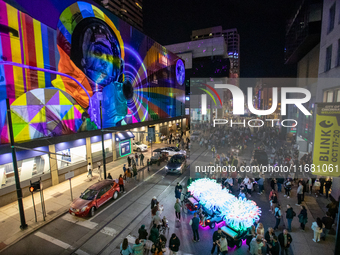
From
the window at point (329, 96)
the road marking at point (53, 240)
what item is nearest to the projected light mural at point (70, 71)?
the road marking at point (53, 240)

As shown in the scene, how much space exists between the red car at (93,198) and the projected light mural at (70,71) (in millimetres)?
6104

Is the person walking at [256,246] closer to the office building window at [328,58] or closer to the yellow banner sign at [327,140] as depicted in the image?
the yellow banner sign at [327,140]

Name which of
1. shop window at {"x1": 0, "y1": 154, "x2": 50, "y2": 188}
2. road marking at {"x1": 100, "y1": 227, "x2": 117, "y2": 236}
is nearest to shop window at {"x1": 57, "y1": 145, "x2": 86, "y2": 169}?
shop window at {"x1": 0, "y1": 154, "x2": 50, "y2": 188}

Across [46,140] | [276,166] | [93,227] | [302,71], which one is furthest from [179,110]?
[93,227]

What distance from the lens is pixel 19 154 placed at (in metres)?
12.0

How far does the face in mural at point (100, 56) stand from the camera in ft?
56.1

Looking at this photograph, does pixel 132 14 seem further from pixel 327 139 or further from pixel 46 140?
pixel 327 139

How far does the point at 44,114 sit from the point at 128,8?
363 ft

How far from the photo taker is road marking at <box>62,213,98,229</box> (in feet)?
30.3

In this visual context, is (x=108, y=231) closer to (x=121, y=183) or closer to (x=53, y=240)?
(x=53, y=240)

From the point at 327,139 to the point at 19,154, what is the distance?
17767 millimetres

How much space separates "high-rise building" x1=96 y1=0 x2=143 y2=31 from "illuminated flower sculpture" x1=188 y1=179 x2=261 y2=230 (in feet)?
319

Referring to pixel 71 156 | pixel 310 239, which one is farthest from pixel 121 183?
pixel 310 239

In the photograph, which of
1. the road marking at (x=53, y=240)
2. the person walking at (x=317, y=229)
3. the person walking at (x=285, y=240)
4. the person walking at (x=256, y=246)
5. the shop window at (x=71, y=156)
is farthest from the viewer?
the shop window at (x=71, y=156)
